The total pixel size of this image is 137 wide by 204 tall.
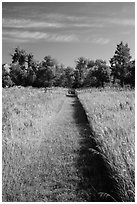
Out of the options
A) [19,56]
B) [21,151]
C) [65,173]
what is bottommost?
[65,173]

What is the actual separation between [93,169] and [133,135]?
1.27 metres

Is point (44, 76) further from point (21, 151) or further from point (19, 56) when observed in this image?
point (21, 151)

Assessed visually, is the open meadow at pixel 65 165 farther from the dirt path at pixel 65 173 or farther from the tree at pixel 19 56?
the tree at pixel 19 56

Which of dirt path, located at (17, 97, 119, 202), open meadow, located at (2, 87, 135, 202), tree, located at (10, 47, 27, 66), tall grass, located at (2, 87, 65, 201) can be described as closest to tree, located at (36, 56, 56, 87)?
tree, located at (10, 47, 27, 66)

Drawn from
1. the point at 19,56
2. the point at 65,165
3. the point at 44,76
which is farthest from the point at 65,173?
the point at 44,76

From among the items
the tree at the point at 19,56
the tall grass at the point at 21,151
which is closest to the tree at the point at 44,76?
the tree at the point at 19,56

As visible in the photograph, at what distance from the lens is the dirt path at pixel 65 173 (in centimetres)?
495

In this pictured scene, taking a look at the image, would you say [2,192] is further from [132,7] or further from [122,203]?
[132,7]

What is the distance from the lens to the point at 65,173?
590cm

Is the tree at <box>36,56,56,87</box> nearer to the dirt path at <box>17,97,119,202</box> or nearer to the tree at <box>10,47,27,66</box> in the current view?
the tree at <box>10,47,27,66</box>

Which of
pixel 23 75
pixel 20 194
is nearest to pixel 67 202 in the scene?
pixel 20 194

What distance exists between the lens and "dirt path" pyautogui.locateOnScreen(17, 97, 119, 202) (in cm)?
495

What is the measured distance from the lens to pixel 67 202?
4664 mm

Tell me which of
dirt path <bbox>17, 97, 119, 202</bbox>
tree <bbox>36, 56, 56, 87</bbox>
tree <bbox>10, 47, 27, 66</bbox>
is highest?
tree <bbox>10, 47, 27, 66</bbox>
